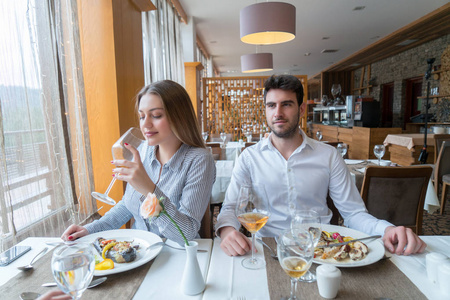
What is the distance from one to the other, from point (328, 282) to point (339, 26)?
7.64m

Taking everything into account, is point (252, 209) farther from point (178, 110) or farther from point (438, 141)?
point (438, 141)

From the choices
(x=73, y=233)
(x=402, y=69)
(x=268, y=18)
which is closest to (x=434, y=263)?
(x=73, y=233)

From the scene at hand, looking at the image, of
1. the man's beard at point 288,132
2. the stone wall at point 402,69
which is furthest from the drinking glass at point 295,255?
the stone wall at point 402,69

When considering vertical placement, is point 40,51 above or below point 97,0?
below

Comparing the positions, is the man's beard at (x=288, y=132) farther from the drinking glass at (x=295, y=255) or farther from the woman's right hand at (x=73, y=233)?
the woman's right hand at (x=73, y=233)

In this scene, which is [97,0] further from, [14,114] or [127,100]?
[14,114]

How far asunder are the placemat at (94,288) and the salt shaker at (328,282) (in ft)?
1.72

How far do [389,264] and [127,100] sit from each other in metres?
2.34

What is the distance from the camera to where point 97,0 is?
2.33m

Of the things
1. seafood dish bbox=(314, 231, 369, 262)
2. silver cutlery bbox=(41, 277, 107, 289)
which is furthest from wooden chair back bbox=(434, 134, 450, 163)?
silver cutlery bbox=(41, 277, 107, 289)

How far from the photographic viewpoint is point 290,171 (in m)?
1.62

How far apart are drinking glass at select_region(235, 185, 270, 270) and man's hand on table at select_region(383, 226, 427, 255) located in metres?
0.48

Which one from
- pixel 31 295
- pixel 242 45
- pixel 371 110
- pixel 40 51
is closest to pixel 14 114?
pixel 40 51

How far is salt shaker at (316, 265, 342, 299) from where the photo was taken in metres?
0.77
